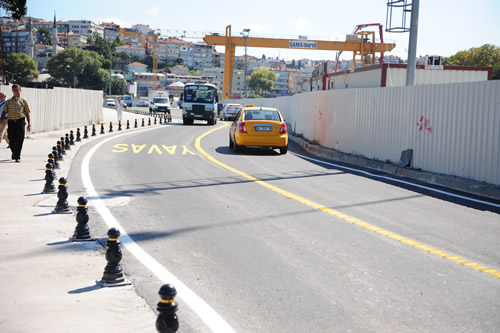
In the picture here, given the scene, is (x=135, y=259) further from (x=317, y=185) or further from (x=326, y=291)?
(x=317, y=185)

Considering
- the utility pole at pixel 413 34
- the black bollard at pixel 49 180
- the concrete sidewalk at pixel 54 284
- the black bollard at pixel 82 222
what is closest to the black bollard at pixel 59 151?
the black bollard at pixel 49 180

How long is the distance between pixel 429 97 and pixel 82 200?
1026 centimetres

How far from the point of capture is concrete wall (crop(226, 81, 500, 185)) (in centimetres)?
1226

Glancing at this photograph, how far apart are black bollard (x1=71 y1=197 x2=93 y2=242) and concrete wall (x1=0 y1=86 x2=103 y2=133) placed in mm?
17858

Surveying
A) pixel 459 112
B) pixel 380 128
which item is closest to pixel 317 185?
pixel 459 112

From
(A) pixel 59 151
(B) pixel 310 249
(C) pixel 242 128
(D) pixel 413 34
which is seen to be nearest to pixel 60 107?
(C) pixel 242 128

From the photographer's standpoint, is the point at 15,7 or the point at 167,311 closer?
the point at 167,311

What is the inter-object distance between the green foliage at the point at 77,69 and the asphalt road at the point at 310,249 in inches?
5969

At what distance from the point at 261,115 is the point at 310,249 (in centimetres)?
1395

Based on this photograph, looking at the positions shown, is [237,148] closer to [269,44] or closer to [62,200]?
[62,200]

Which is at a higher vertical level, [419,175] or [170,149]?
[419,175]

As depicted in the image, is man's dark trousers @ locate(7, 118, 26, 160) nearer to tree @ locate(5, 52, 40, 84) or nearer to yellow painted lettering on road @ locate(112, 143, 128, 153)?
yellow painted lettering on road @ locate(112, 143, 128, 153)

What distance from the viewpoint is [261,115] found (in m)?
20.5

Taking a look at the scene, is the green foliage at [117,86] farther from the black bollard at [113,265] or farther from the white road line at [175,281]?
the black bollard at [113,265]
